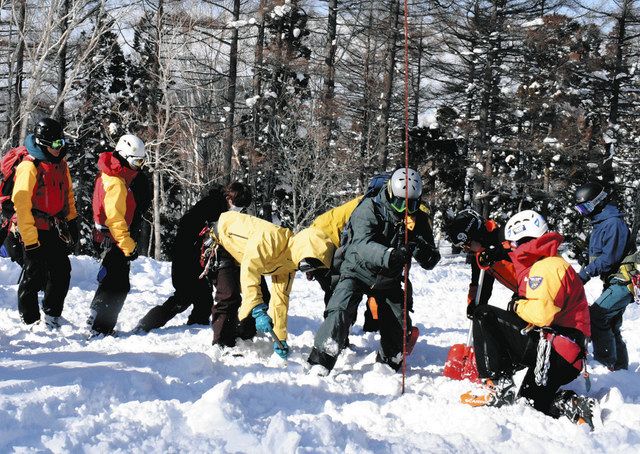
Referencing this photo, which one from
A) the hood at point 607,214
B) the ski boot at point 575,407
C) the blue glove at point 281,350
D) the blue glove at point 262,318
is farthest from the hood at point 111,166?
the hood at point 607,214

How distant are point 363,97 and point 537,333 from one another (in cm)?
1956

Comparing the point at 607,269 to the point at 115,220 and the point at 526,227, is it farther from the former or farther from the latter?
the point at 115,220

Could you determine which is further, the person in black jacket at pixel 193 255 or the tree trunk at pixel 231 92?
the tree trunk at pixel 231 92

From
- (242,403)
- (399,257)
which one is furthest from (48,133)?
(399,257)

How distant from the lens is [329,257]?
5.21 meters

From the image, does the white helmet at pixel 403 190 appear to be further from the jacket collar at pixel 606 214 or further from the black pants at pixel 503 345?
the jacket collar at pixel 606 214

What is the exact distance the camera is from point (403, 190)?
482 cm

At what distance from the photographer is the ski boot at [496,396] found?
418 centimetres

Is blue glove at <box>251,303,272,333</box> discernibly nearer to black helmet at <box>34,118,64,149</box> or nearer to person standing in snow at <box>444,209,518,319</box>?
person standing in snow at <box>444,209,518,319</box>

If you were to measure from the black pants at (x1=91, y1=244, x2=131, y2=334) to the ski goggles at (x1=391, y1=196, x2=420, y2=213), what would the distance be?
2686mm

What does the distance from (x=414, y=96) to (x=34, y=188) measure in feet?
71.8

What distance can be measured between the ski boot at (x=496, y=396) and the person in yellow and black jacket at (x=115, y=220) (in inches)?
127

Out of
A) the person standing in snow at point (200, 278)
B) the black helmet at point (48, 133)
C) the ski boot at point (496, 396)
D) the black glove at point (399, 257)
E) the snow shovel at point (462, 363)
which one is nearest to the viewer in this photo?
the ski boot at point (496, 396)

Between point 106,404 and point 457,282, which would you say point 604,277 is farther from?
point 457,282
